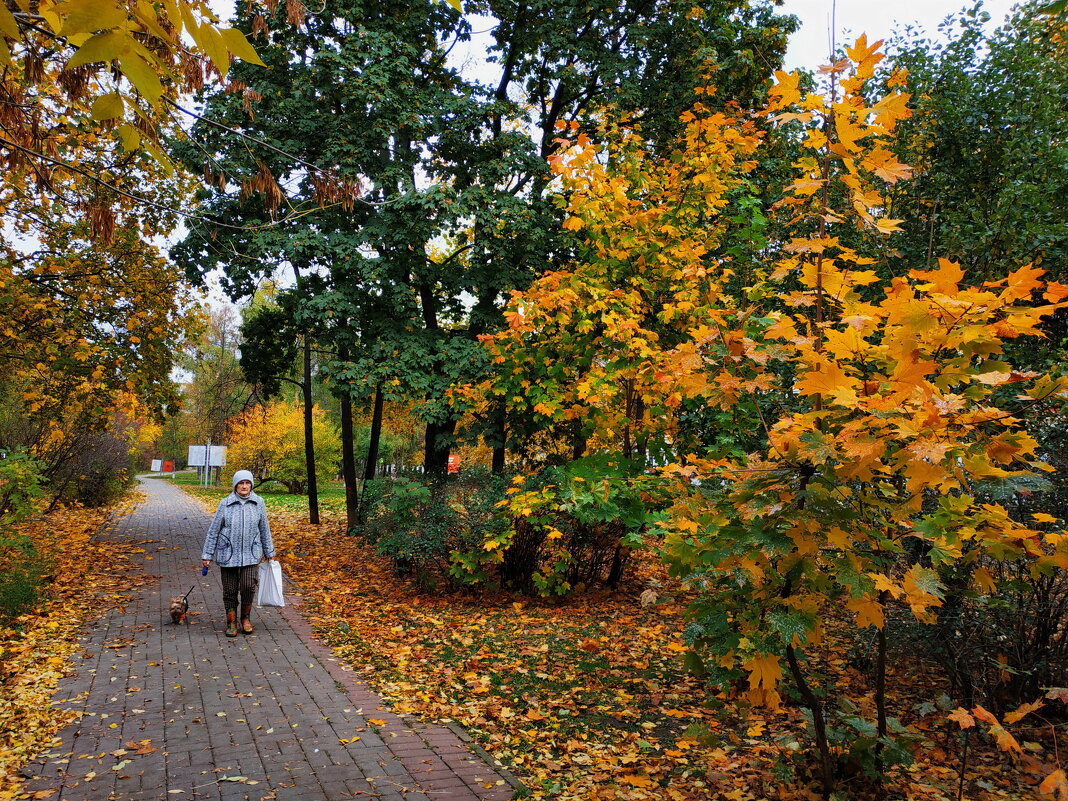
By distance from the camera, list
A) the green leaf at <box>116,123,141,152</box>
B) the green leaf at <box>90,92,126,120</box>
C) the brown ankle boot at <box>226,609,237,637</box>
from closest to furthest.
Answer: the green leaf at <box>90,92,126,120</box>
the green leaf at <box>116,123,141,152</box>
the brown ankle boot at <box>226,609,237,637</box>

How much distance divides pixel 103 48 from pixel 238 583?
6.87m

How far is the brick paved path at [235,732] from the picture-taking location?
12.9 feet

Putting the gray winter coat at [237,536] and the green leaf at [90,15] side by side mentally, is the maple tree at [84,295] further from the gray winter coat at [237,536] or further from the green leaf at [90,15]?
the green leaf at [90,15]

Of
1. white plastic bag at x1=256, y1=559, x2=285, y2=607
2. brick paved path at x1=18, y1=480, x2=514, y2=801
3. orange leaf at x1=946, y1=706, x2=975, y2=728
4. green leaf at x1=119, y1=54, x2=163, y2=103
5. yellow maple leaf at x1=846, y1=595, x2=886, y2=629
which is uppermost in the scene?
green leaf at x1=119, y1=54, x2=163, y2=103

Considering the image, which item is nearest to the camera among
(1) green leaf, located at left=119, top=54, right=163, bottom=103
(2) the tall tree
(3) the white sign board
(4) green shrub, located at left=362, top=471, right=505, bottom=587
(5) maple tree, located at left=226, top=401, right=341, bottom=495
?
(1) green leaf, located at left=119, top=54, right=163, bottom=103

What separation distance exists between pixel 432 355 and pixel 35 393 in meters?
7.73

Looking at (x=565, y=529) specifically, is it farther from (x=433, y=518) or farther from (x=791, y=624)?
(x=791, y=624)

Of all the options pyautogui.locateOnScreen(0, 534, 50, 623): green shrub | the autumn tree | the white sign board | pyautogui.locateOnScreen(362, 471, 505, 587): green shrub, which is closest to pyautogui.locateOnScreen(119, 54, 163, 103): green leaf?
pyautogui.locateOnScreen(362, 471, 505, 587): green shrub

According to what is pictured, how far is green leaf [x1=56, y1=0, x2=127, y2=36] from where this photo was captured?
59.6 inches

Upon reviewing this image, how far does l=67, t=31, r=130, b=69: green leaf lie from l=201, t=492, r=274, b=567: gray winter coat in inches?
247

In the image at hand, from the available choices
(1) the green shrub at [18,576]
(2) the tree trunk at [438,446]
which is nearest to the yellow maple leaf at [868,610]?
(1) the green shrub at [18,576]

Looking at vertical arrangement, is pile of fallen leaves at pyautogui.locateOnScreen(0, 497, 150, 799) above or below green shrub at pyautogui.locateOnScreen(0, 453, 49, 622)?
below

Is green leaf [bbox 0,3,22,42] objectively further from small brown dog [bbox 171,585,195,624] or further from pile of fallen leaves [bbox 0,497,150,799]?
small brown dog [bbox 171,585,195,624]

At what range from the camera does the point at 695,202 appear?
801cm
